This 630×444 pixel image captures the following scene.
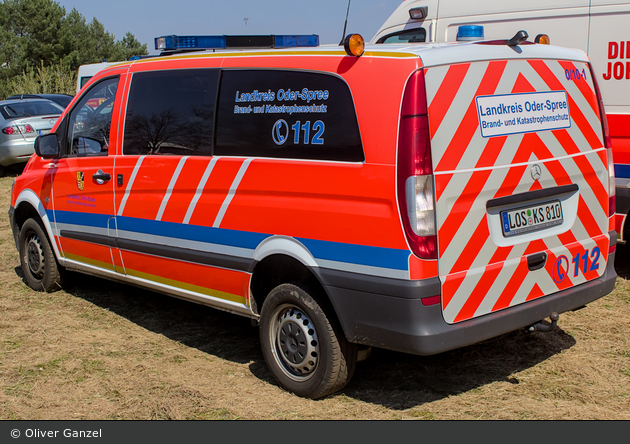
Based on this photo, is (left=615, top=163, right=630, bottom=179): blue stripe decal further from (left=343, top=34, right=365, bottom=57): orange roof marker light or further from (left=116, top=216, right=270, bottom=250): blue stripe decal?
(left=116, top=216, right=270, bottom=250): blue stripe decal

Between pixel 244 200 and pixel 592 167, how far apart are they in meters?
1.97

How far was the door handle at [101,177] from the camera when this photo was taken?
489cm

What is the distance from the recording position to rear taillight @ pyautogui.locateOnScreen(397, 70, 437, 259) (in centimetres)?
310

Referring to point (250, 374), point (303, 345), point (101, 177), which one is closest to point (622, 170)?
point (303, 345)

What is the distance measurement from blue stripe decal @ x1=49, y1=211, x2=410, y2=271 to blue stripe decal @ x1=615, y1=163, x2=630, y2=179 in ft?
9.81

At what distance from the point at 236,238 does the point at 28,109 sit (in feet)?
38.2

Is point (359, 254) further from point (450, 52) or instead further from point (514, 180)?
point (450, 52)

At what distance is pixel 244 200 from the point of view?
3865 millimetres

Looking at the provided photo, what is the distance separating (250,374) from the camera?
4.17m

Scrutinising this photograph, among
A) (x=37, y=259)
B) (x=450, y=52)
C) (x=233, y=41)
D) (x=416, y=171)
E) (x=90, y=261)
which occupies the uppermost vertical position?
(x=233, y=41)

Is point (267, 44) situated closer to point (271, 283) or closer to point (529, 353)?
point (271, 283)


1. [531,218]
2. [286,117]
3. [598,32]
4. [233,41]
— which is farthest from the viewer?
[598,32]

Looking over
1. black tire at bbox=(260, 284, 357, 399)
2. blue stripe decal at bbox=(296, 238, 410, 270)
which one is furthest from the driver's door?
blue stripe decal at bbox=(296, 238, 410, 270)
